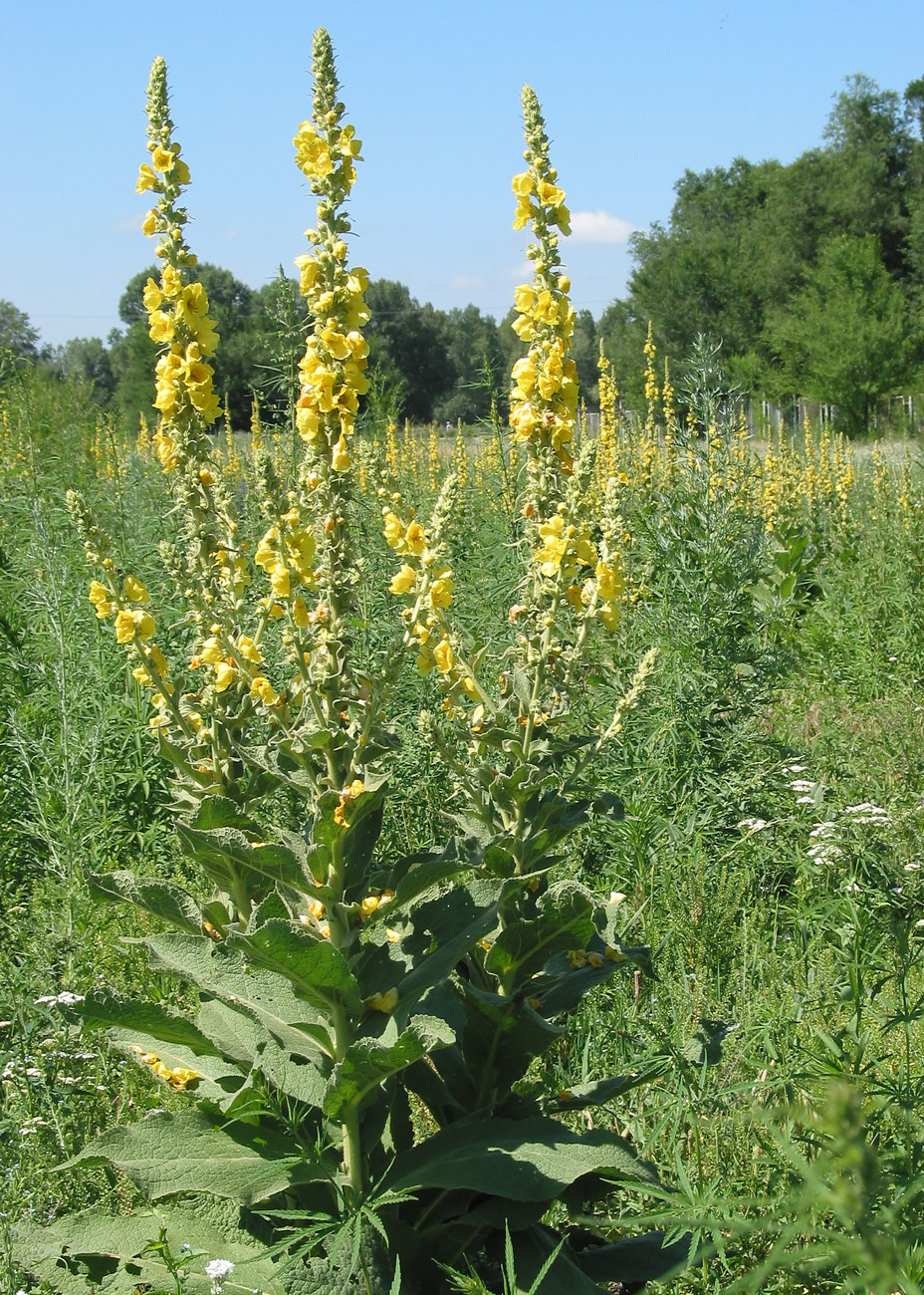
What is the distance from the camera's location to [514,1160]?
2041 millimetres

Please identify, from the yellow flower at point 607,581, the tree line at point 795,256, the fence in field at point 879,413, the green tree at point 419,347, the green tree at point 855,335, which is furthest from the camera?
the tree line at point 795,256

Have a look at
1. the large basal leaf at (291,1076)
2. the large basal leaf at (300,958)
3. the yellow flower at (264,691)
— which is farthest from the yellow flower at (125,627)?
the large basal leaf at (291,1076)

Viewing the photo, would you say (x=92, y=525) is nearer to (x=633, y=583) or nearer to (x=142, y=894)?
(x=142, y=894)

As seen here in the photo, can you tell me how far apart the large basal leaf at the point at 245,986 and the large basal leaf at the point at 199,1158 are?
206 mm

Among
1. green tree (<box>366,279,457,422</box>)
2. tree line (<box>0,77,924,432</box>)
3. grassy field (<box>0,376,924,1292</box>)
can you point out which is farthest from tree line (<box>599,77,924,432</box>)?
grassy field (<box>0,376,924,1292</box>)

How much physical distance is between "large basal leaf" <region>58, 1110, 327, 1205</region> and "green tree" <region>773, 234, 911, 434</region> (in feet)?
118

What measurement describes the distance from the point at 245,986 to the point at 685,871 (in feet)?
7.75

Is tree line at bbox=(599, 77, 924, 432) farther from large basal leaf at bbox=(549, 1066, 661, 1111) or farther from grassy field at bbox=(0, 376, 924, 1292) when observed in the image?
large basal leaf at bbox=(549, 1066, 661, 1111)

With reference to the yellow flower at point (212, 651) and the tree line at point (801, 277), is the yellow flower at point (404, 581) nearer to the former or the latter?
the yellow flower at point (212, 651)

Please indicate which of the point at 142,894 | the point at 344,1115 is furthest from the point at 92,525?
the point at 344,1115

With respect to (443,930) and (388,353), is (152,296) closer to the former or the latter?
(443,930)

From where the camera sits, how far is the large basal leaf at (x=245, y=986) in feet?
6.99

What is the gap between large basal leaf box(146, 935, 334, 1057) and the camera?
2131 millimetres

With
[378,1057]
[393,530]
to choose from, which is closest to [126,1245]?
[378,1057]
